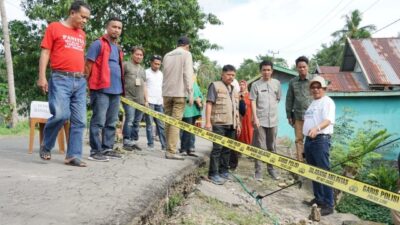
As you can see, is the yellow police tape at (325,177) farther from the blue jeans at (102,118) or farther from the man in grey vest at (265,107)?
the man in grey vest at (265,107)

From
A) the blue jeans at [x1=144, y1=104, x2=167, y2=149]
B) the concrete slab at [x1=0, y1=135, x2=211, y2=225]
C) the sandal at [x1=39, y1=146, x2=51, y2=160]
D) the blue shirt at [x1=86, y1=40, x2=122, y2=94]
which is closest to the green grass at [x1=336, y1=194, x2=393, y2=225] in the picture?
the blue jeans at [x1=144, y1=104, x2=167, y2=149]

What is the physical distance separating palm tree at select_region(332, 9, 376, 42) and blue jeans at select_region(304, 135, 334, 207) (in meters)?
32.0

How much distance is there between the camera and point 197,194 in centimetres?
467

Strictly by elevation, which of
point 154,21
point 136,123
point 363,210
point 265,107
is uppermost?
point 154,21

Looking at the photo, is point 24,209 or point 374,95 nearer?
point 24,209

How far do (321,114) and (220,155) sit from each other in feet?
4.97

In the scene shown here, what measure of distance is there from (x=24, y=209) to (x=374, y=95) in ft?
42.5

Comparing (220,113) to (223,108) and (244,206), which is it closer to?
(223,108)

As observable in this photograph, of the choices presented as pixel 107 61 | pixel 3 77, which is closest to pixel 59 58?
pixel 107 61

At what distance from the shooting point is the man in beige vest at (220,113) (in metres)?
5.39

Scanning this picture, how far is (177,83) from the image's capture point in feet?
18.1

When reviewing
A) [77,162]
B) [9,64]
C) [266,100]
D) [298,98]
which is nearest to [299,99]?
[298,98]

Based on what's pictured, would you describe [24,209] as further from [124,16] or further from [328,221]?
[124,16]

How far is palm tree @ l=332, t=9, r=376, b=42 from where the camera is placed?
34.4 m
